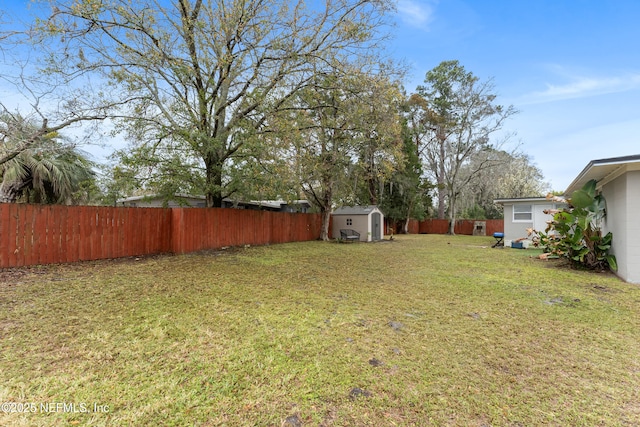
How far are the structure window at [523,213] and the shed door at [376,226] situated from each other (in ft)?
22.2

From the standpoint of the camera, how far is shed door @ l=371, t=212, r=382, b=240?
16.9 meters

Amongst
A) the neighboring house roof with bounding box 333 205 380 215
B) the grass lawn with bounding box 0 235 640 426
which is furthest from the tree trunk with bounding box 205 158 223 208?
the neighboring house roof with bounding box 333 205 380 215

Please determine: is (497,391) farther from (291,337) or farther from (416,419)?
(291,337)

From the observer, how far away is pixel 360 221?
54.1ft

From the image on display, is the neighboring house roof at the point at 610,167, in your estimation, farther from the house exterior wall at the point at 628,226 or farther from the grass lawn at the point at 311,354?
the grass lawn at the point at 311,354

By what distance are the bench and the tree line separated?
574 centimetres

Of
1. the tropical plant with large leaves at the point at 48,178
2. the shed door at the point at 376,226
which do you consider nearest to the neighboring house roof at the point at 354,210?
the shed door at the point at 376,226

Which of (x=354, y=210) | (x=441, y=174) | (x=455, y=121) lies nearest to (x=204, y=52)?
(x=354, y=210)

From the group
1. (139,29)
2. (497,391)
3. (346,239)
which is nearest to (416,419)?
(497,391)

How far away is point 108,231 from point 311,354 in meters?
7.33

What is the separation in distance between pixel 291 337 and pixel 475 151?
2631 cm

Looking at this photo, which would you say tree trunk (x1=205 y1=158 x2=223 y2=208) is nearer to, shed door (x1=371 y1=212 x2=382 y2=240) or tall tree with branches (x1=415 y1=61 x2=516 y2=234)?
shed door (x1=371 y1=212 x2=382 y2=240)

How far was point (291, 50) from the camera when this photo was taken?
704 cm

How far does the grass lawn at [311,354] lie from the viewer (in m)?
1.89
